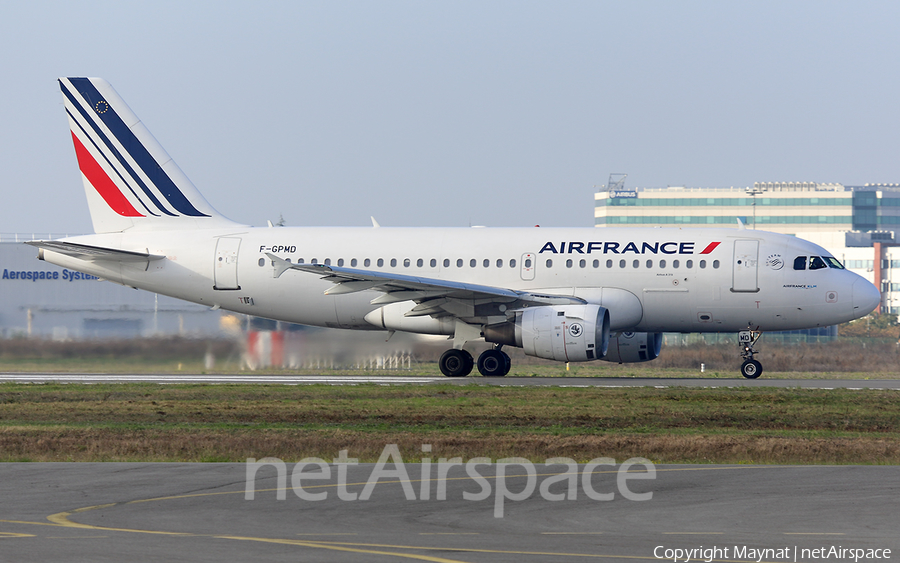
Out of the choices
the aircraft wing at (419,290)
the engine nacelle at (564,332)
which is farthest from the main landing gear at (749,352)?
the aircraft wing at (419,290)

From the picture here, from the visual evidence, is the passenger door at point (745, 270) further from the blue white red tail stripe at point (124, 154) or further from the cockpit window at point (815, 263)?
the blue white red tail stripe at point (124, 154)

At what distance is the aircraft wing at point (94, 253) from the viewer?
101 feet

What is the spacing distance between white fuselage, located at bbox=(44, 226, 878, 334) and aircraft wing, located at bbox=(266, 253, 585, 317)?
72cm

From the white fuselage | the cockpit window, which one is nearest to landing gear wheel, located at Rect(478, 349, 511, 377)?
the white fuselage

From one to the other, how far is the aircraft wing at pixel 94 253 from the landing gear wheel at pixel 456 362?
8962 mm

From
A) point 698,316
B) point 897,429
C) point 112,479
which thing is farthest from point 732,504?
point 698,316

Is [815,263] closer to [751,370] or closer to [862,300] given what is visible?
[862,300]

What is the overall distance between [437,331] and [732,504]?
20.0m

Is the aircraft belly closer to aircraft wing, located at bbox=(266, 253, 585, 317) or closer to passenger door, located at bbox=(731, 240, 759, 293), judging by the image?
passenger door, located at bbox=(731, 240, 759, 293)

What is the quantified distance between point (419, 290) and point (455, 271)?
7.44 feet

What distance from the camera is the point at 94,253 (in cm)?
3127
